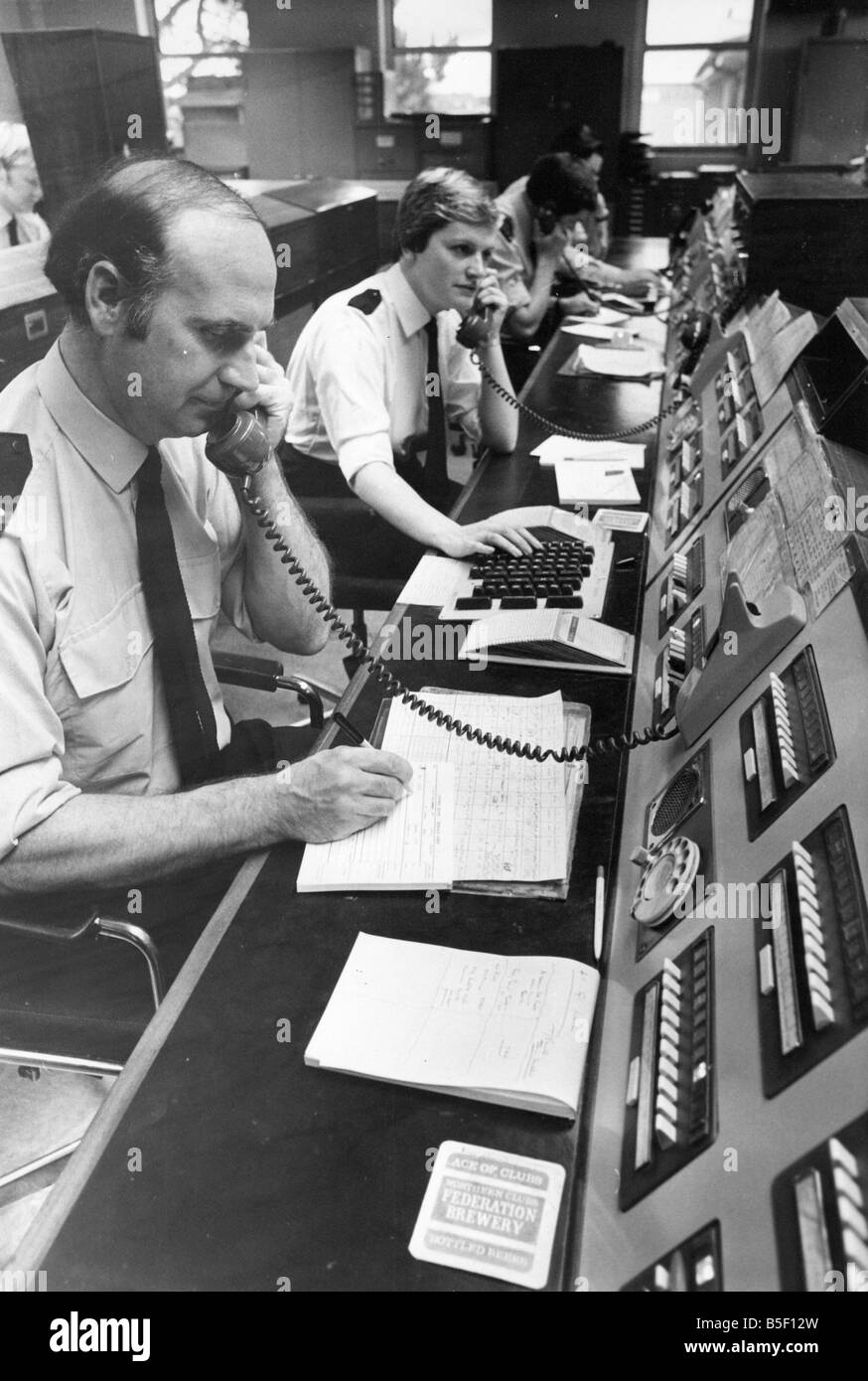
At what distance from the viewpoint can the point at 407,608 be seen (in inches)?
68.0

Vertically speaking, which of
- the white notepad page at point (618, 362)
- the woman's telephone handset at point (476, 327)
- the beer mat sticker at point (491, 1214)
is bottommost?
the beer mat sticker at point (491, 1214)

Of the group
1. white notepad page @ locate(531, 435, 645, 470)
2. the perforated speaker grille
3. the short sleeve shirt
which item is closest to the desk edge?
the short sleeve shirt

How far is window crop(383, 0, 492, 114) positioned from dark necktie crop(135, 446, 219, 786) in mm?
1742

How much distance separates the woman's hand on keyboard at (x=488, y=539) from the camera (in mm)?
1845

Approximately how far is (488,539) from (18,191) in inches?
38.1

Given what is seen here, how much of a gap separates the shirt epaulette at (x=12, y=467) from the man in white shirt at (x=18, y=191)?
0.94 ft

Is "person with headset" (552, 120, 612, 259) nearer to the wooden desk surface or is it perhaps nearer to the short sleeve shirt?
the short sleeve shirt

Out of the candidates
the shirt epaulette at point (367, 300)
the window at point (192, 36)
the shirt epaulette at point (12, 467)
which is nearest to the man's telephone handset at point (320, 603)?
the shirt epaulette at point (12, 467)

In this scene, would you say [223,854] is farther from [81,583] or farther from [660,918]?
[660,918]

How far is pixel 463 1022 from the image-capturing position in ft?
2.99

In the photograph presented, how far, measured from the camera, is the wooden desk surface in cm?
73

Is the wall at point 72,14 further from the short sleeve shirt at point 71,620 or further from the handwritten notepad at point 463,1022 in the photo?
the handwritten notepad at point 463,1022

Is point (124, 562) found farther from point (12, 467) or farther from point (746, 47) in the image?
point (746, 47)
